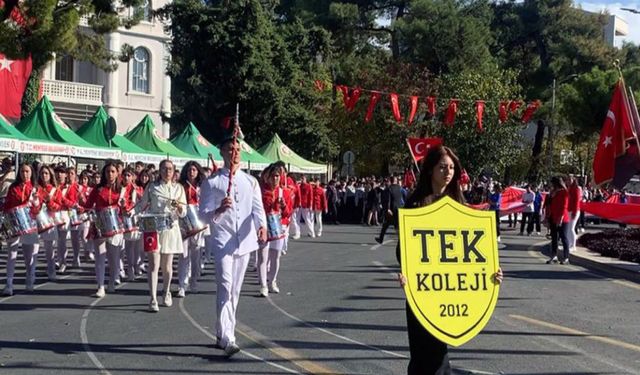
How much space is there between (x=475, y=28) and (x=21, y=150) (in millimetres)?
37563

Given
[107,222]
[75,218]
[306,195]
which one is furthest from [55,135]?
[107,222]

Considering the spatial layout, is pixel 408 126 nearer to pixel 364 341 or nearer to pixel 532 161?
pixel 532 161

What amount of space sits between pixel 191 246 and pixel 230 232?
18.0 ft

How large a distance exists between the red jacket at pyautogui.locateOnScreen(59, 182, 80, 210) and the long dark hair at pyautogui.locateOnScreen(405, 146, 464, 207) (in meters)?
10.2

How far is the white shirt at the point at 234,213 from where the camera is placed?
30.5 feet

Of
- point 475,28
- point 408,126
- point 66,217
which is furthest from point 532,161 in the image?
point 66,217

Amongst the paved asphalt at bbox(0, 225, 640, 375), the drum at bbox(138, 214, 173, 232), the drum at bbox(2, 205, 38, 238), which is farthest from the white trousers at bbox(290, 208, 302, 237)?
the drum at bbox(138, 214, 173, 232)

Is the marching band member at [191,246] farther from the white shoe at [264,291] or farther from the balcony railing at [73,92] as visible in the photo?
the balcony railing at [73,92]

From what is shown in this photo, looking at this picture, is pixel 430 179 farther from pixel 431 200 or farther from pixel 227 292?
pixel 227 292

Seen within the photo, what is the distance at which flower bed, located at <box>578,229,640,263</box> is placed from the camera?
67.1 feet

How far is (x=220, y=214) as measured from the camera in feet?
30.4

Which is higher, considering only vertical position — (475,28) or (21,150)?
(475,28)

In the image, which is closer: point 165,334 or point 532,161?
point 165,334

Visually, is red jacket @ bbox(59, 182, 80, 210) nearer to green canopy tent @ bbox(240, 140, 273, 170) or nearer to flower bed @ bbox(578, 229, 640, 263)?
flower bed @ bbox(578, 229, 640, 263)
